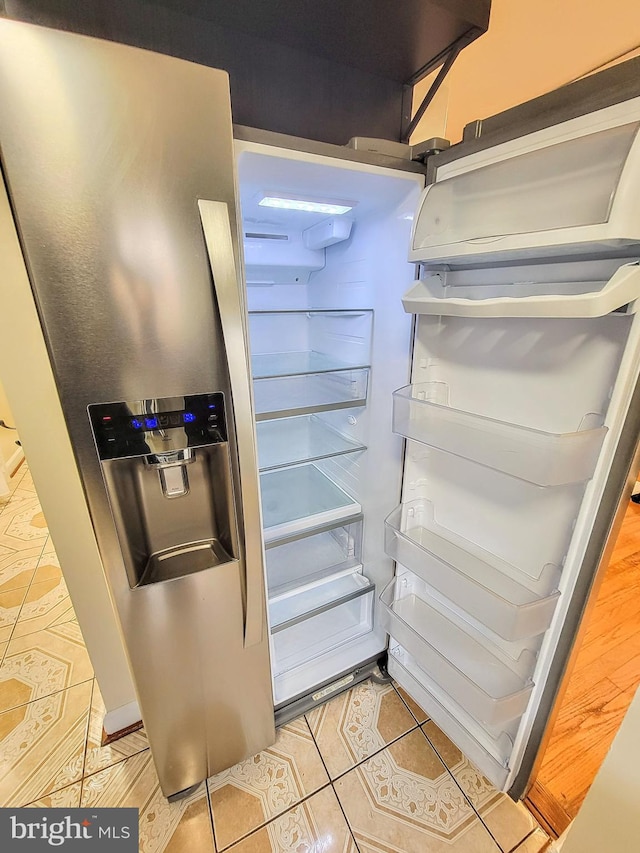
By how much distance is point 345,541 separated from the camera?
62.5 inches

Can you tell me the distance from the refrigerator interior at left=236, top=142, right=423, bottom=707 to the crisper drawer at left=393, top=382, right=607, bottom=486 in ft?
0.46

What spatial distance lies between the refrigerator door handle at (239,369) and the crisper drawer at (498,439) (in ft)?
1.46

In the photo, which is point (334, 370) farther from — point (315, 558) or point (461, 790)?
point (461, 790)

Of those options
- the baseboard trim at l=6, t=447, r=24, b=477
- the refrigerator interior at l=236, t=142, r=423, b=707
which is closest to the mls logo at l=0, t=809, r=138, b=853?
the refrigerator interior at l=236, t=142, r=423, b=707

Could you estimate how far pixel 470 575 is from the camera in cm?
96

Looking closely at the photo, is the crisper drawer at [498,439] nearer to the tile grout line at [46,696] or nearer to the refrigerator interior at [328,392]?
the refrigerator interior at [328,392]

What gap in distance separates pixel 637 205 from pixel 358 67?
86 centimetres

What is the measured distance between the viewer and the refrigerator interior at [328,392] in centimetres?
101

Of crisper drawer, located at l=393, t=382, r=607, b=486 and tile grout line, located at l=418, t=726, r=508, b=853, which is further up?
crisper drawer, located at l=393, t=382, r=607, b=486

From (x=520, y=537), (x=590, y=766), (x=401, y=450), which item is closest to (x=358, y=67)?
(x=401, y=450)

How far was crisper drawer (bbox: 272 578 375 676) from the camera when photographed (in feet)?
4.42

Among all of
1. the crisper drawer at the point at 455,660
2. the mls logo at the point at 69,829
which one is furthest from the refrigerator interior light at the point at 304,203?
the mls logo at the point at 69,829

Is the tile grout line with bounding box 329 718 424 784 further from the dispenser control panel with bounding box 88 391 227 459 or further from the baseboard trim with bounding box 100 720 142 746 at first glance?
the dispenser control panel with bounding box 88 391 227 459

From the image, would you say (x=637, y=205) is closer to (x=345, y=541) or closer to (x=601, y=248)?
(x=601, y=248)
